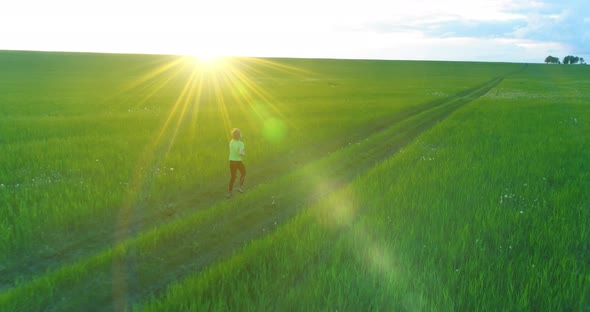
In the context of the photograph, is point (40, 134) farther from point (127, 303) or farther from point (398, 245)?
point (398, 245)

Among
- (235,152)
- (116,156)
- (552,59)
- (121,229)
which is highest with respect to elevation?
(552,59)

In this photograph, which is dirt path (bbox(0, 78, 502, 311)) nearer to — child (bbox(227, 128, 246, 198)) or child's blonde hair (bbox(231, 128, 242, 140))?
child (bbox(227, 128, 246, 198))

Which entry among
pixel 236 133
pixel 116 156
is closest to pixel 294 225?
pixel 236 133

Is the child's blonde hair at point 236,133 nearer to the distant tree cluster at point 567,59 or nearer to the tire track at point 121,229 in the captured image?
the tire track at point 121,229

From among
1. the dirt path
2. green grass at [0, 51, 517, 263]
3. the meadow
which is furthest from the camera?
green grass at [0, 51, 517, 263]

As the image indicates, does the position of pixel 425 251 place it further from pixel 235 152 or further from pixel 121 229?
pixel 121 229

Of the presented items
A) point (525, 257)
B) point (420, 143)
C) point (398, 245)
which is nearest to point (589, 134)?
point (420, 143)

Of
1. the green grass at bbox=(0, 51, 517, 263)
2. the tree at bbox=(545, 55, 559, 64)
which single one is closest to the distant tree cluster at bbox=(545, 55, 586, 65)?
the tree at bbox=(545, 55, 559, 64)

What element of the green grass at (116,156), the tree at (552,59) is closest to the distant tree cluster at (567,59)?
the tree at (552,59)

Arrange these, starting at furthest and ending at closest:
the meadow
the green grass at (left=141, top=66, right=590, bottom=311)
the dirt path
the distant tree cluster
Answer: the distant tree cluster → the dirt path → the meadow → the green grass at (left=141, top=66, right=590, bottom=311)

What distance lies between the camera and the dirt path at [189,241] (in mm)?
4578

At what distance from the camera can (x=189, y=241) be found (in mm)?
6055

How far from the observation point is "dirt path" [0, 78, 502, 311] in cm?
458

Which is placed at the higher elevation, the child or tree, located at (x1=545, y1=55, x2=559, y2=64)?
tree, located at (x1=545, y1=55, x2=559, y2=64)
